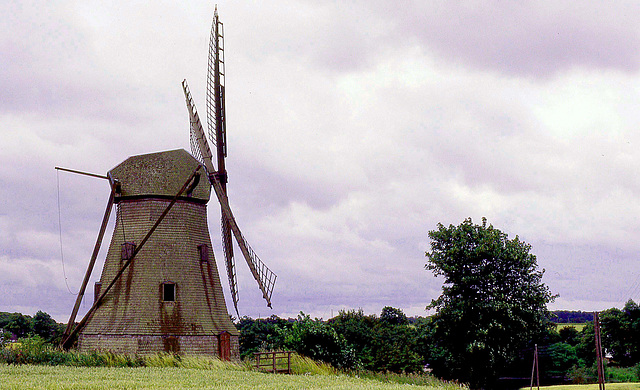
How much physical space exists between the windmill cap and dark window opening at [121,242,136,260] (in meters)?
2.44

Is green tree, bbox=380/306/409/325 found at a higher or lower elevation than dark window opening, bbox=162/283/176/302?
lower

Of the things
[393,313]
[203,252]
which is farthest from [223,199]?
[393,313]

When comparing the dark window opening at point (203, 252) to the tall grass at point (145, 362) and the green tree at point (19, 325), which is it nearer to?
the tall grass at point (145, 362)

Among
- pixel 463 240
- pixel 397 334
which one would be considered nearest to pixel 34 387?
pixel 463 240

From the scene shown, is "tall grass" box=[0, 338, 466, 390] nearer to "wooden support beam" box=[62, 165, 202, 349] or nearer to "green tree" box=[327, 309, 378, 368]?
"wooden support beam" box=[62, 165, 202, 349]

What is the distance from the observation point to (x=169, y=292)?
3294 cm

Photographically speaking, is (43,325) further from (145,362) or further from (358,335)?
(145,362)

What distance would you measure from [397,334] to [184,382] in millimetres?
27890

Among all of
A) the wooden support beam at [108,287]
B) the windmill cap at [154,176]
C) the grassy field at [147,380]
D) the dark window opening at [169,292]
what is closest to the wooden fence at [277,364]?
the grassy field at [147,380]

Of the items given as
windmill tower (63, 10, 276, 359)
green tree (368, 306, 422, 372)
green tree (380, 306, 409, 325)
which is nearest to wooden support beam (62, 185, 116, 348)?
windmill tower (63, 10, 276, 359)

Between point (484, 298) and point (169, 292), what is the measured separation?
18.0 metres

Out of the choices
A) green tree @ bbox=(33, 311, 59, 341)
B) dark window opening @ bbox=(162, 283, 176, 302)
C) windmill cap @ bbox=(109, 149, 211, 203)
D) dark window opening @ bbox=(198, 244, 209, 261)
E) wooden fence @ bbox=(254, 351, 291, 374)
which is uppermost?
windmill cap @ bbox=(109, 149, 211, 203)

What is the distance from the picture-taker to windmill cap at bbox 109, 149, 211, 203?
33562mm

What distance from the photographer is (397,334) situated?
46812mm
